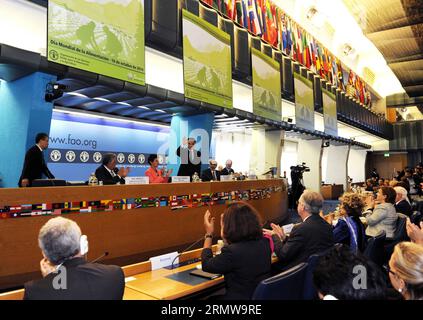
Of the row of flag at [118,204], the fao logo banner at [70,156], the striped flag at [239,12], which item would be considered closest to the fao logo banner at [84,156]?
the fao logo banner at [70,156]

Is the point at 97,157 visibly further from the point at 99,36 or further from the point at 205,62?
the point at 99,36

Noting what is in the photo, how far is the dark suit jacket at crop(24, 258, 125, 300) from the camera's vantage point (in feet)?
4.25

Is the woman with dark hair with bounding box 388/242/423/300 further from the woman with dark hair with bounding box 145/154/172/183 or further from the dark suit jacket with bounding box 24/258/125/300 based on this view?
the woman with dark hair with bounding box 145/154/172/183

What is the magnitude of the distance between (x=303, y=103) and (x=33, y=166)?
661 centimetres

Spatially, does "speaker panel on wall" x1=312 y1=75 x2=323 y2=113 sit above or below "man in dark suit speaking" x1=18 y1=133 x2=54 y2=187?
above

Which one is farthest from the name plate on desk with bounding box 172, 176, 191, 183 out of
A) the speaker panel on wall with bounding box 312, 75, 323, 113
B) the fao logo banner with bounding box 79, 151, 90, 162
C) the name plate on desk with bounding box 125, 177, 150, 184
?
the speaker panel on wall with bounding box 312, 75, 323, 113

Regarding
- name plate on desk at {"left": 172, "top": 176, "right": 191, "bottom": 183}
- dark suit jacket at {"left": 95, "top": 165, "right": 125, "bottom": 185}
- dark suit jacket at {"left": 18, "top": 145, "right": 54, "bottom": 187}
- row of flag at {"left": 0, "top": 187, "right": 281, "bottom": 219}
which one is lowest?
row of flag at {"left": 0, "top": 187, "right": 281, "bottom": 219}

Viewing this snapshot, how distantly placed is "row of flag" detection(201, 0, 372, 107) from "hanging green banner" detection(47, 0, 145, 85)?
3.06 m

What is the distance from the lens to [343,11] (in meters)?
11.3

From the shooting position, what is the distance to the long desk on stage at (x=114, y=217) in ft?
A: 9.18

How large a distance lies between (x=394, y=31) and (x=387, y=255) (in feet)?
25.5

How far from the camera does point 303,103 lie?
27.5ft
